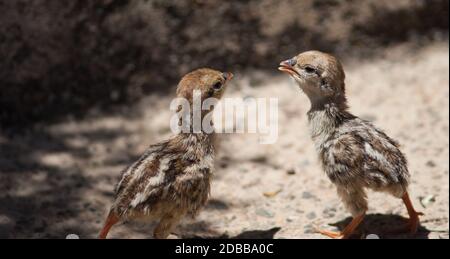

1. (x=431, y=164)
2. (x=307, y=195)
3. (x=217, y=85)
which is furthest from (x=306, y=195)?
(x=217, y=85)

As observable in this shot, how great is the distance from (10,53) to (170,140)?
2.71 m

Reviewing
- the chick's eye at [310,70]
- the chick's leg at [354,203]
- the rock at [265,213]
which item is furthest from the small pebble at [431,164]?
the chick's eye at [310,70]

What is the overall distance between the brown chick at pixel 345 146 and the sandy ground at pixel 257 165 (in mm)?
473

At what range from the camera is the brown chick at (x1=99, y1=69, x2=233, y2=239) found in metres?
5.32

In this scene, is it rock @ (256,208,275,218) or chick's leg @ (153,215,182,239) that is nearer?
chick's leg @ (153,215,182,239)

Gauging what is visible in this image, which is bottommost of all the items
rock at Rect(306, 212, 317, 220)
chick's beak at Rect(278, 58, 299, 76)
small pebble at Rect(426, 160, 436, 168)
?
rock at Rect(306, 212, 317, 220)

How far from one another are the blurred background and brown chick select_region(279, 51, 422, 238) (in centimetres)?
60

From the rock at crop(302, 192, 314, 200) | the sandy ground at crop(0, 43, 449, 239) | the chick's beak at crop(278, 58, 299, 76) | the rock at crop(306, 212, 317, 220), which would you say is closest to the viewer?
the chick's beak at crop(278, 58, 299, 76)

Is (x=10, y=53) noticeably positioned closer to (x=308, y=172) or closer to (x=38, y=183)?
(x=38, y=183)

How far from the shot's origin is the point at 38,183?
6793 mm

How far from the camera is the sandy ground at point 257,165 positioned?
20.4 ft

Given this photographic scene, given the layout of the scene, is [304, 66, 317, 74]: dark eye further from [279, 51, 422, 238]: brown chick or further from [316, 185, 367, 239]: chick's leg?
[316, 185, 367, 239]: chick's leg

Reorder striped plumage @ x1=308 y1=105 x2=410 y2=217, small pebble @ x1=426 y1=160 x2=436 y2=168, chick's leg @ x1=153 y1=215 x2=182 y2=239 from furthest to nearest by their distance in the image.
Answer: small pebble @ x1=426 y1=160 x2=436 y2=168
striped plumage @ x1=308 y1=105 x2=410 y2=217
chick's leg @ x1=153 y1=215 x2=182 y2=239

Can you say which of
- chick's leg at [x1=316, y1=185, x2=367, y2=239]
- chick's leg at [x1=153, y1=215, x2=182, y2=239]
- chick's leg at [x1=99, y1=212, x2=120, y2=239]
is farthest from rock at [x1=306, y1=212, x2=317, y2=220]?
chick's leg at [x1=99, y1=212, x2=120, y2=239]
